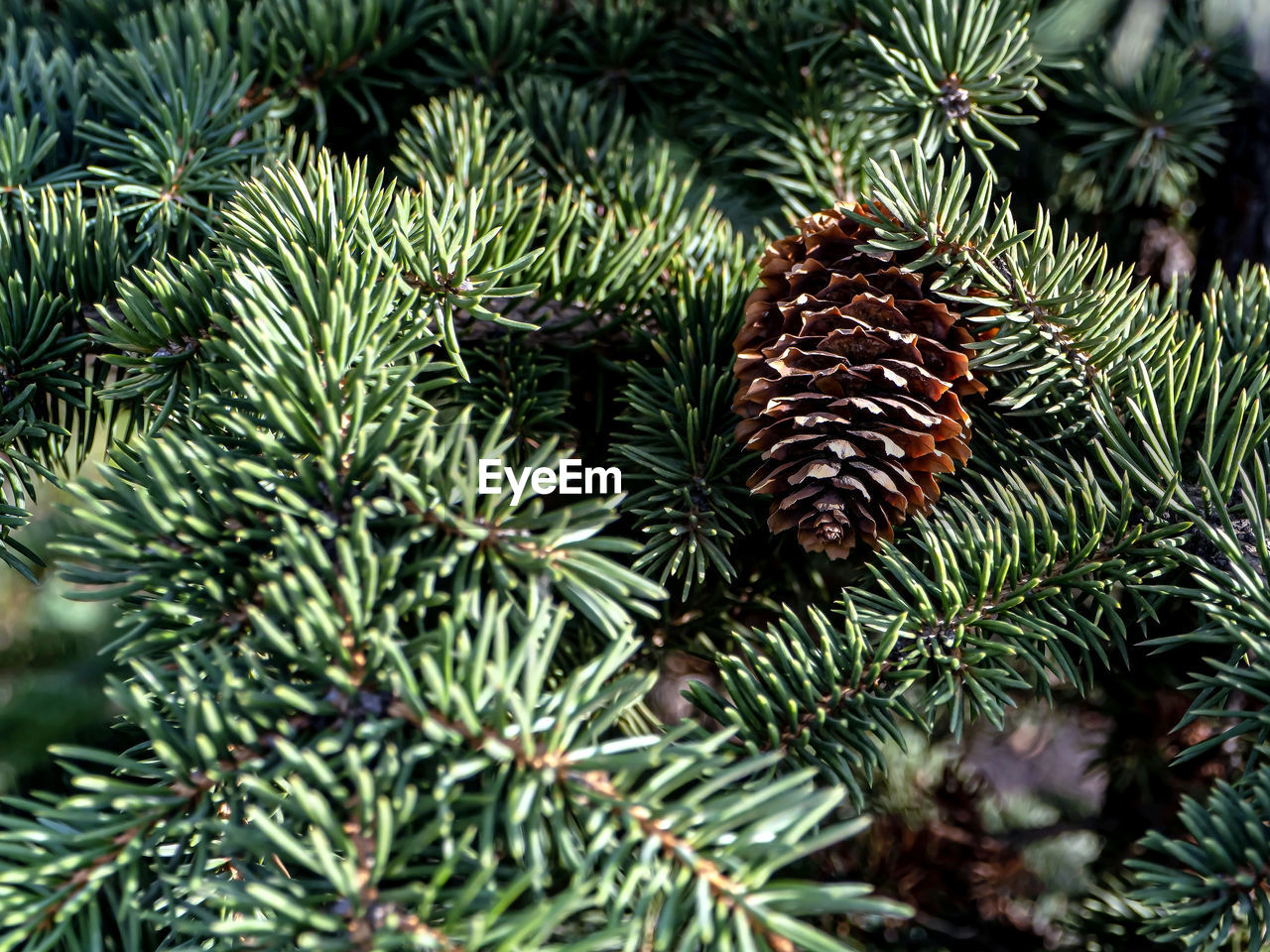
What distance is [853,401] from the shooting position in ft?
1.07

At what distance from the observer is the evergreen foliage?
0.75ft

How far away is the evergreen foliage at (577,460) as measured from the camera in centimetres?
23

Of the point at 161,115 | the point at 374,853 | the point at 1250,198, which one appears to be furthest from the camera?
the point at 1250,198

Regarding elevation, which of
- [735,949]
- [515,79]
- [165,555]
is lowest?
[735,949]

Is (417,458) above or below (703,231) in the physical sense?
below

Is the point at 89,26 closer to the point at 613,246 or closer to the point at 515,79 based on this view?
the point at 515,79

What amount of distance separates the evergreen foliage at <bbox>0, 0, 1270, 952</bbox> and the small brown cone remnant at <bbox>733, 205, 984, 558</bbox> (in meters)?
0.01

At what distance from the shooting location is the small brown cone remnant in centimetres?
32

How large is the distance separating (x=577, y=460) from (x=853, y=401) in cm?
10

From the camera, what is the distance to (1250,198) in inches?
19.9

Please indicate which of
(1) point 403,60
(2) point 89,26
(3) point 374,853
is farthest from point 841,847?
(2) point 89,26

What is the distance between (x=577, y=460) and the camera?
1.04ft

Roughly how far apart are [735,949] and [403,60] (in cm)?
48

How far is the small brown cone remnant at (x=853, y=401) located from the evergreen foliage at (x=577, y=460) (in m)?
0.01
